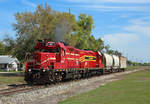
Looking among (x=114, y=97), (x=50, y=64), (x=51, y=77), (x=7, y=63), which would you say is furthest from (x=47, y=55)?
(x=7, y=63)

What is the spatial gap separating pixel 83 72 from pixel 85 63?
1.46 meters

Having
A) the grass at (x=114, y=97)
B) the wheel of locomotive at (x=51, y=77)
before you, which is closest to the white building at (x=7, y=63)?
the wheel of locomotive at (x=51, y=77)

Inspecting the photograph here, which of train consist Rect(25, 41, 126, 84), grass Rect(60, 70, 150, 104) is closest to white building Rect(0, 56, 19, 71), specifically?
train consist Rect(25, 41, 126, 84)

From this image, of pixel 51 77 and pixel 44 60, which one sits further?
pixel 51 77

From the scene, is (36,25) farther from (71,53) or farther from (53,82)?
(53,82)

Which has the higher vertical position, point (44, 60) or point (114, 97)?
point (44, 60)

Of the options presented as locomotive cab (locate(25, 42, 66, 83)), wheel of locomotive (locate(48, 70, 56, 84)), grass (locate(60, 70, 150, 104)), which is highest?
locomotive cab (locate(25, 42, 66, 83))

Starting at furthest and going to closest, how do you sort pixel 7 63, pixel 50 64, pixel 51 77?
pixel 7 63, pixel 50 64, pixel 51 77

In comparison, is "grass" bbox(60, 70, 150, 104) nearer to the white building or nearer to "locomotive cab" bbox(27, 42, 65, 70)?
"locomotive cab" bbox(27, 42, 65, 70)

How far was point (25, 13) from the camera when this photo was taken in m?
42.4

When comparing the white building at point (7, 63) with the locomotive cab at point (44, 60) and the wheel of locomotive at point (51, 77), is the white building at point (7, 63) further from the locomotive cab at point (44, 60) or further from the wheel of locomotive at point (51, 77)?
the wheel of locomotive at point (51, 77)

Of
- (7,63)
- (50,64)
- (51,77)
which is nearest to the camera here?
(51,77)

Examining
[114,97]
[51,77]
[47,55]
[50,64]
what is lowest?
[114,97]

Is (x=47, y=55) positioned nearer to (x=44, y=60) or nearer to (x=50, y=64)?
(x=44, y=60)
